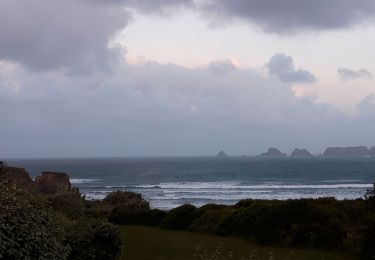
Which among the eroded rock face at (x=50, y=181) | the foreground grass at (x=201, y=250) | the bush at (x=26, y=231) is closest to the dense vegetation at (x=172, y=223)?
the bush at (x=26, y=231)

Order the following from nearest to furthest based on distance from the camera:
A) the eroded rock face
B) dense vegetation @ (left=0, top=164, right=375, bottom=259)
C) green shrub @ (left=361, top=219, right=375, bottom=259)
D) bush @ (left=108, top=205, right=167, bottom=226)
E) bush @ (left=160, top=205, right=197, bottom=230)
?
dense vegetation @ (left=0, top=164, right=375, bottom=259), green shrub @ (left=361, top=219, right=375, bottom=259), bush @ (left=160, top=205, right=197, bottom=230), bush @ (left=108, top=205, right=167, bottom=226), the eroded rock face

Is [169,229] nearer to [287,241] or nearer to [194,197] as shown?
[287,241]

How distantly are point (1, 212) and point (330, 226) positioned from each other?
1147cm

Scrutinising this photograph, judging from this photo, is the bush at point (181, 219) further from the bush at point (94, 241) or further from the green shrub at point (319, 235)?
the bush at point (94, 241)

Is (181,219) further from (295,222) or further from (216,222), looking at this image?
(295,222)

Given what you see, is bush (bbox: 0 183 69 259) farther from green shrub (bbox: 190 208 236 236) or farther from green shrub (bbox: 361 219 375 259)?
green shrub (bbox: 190 208 236 236)

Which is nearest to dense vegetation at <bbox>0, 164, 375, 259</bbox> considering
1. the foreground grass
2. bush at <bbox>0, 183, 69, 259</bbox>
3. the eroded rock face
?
bush at <bbox>0, 183, 69, 259</bbox>

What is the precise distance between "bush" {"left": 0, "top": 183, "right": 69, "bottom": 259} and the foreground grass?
5757 mm

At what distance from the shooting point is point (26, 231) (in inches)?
316

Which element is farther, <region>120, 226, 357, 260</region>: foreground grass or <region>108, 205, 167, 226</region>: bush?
<region>108, 205, 167, 226</region>: bush

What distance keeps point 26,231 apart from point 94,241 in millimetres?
3493

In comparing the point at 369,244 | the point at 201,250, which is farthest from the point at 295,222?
the point at 201,250

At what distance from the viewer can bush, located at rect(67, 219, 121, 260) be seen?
11148 mm

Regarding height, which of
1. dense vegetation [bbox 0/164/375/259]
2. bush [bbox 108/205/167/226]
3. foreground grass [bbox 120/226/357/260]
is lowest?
foreground grass [bbox 120/226/357/260]
